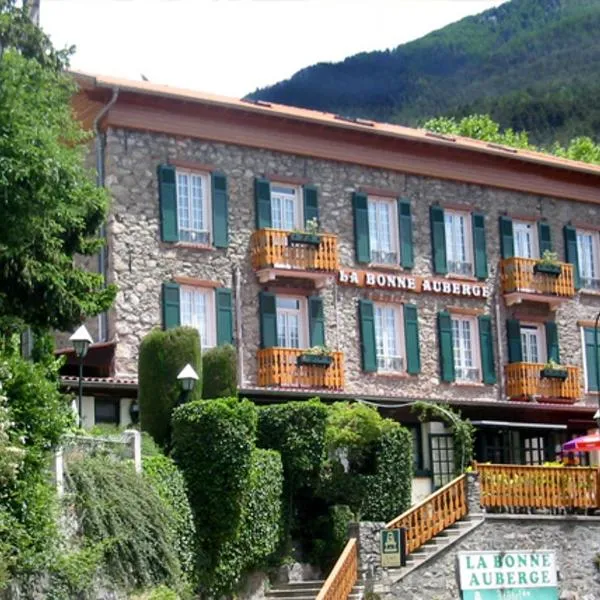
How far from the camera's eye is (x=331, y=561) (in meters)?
31.1

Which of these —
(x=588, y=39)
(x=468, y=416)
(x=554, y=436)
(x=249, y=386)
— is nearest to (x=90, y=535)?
(x=249, y=386)

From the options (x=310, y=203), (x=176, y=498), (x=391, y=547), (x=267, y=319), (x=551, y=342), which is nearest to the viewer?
(x=176, y=498)

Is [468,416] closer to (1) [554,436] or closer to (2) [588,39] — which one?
(1) [554,436]

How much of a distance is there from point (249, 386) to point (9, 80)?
1201cm

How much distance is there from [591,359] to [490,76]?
91671 mm

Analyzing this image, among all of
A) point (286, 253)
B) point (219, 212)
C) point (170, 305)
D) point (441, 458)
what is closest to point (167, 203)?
point (219, 212)

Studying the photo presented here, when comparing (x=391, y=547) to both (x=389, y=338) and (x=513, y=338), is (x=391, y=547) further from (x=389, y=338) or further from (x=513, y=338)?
(x=513, y=338)

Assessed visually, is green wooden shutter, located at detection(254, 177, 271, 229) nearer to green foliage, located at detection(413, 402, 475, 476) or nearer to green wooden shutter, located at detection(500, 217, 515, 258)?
green foliage, located at detection(413, 402, 475, 476)

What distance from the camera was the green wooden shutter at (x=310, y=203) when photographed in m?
38.1

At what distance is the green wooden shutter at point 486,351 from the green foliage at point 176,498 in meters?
14.5

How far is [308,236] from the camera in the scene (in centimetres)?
3684

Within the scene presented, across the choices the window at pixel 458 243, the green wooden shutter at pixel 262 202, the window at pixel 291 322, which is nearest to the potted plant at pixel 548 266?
the window at pixel 458 243

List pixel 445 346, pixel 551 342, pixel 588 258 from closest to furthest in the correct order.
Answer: pixel 445 346
pixel 551 342
pixel 588 258

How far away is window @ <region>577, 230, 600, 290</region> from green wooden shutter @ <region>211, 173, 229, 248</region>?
11.4 meters
